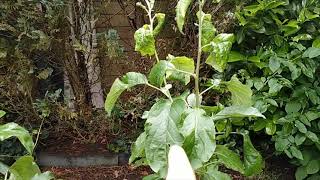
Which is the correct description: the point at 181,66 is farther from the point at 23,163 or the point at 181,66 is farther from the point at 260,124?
the point at 260,124

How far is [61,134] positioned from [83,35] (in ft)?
3.26

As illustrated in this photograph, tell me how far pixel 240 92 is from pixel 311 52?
4.78 ft

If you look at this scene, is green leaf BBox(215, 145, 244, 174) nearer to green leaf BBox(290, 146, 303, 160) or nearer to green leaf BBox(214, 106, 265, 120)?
green leaf BBox(214, 106, 265, 120)

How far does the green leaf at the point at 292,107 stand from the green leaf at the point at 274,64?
0.95 feet

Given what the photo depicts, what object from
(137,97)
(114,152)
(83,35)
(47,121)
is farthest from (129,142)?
(83,35)

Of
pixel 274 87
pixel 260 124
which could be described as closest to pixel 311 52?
pixel 274 87

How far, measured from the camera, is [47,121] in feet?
12.4

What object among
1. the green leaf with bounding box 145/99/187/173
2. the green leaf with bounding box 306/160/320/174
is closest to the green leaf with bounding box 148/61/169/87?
the green leaf with bounding box 145/99/187/173

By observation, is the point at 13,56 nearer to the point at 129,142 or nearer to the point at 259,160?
the point at 129,142

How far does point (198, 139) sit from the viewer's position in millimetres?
1602

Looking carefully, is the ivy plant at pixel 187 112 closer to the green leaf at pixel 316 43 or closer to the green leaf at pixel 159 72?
the green leaf at pixel 159 72

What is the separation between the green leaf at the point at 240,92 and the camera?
1841mm

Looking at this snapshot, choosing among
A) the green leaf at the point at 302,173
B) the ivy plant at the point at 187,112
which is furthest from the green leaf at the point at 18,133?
the green leaf at the point at 302,173

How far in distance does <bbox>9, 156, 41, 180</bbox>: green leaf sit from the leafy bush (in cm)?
184
